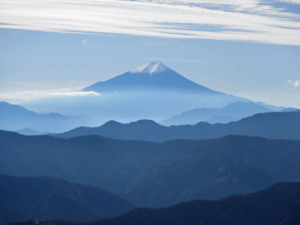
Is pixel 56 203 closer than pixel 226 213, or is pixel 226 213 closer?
pixel 226 213

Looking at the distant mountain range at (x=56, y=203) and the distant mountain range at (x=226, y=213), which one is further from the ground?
the distant mountain range at (x=226, y=213)

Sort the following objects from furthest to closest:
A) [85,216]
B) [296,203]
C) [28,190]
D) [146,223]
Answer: [28,190], [85,216], [296,203], [146,223]

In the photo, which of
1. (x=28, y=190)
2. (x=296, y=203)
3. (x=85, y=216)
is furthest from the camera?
(x=28, y=190)

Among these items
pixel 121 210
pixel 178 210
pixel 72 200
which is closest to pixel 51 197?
pixel 72 200

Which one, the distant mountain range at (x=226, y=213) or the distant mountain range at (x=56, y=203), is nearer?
the distant mountain range at (x=226, y=213)

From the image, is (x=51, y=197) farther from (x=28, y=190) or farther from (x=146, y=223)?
(x=146, y=223)
